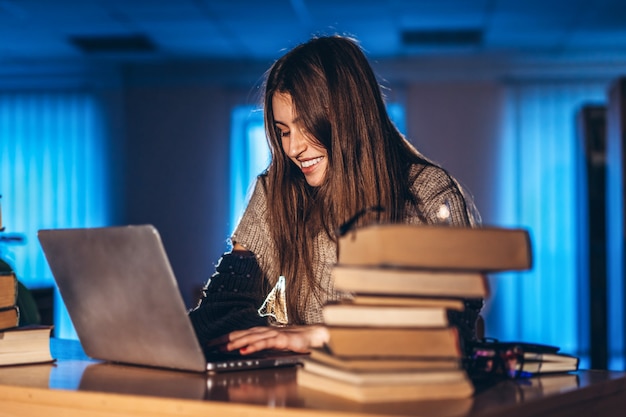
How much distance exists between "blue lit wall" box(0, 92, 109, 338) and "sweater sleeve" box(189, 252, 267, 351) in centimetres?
586

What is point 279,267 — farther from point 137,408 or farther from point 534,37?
point 534,37

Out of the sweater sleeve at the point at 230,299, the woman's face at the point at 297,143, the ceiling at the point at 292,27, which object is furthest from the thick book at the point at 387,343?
the ceiling at the point at 292,27

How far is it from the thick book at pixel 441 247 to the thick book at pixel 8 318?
25.3 inches

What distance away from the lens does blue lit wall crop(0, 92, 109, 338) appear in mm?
7344

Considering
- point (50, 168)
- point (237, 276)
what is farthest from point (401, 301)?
point (50, 168)

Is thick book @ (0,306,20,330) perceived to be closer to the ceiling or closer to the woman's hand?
the woman's hand

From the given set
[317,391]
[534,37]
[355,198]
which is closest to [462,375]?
[317,391]

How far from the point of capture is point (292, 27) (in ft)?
19.7

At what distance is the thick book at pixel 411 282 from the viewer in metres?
0.87

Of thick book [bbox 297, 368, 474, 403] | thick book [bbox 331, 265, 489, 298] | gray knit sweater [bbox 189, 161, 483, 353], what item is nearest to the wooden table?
thick book [bbox 297, 368, 474, 403]

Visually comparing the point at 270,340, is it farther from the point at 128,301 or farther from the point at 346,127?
the point at 346,127

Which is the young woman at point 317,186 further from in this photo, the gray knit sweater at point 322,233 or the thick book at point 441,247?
the thick book at point 441,247

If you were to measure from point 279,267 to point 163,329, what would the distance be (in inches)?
28.1

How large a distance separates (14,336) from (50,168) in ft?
21.1
